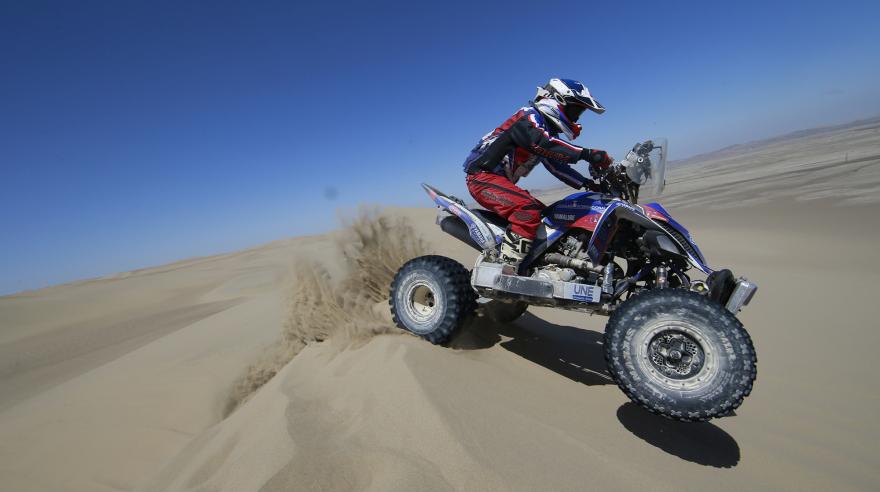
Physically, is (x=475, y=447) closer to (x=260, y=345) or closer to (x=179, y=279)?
(x=260, y=345)

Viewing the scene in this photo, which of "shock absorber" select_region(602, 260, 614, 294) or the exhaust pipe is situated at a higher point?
the exhaust pipe

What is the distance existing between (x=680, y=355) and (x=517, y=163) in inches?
84.5

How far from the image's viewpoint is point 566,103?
3.49 meters

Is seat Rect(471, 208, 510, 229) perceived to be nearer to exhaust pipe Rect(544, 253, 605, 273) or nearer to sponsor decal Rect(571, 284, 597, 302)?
exhaust pipe Rect(544, 253, 605, 273)

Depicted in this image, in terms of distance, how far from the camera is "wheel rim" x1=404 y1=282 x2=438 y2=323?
3.90 m

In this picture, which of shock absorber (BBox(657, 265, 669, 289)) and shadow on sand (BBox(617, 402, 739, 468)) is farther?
shock absorber (BBox(657, 265, 669, 289))

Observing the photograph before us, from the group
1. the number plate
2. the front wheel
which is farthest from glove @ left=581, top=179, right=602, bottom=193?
the front wheel

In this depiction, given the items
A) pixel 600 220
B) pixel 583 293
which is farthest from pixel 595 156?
pixel 583 293

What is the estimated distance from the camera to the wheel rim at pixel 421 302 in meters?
3.90

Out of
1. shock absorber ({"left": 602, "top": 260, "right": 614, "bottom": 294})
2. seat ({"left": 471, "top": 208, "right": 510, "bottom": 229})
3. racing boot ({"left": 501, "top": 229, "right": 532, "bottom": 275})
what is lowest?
shock absorber ({"left": 602, "top": 260, "right": 614, "bottom": 294})

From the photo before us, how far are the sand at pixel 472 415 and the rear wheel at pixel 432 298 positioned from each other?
188mm

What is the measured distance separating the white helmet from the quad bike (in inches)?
20.9

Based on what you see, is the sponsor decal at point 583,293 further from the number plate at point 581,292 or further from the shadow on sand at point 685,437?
the shadow on sand at point 685,437

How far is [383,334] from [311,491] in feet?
7.15
